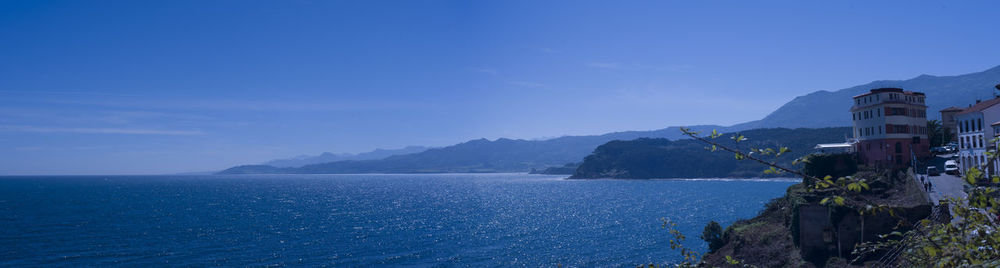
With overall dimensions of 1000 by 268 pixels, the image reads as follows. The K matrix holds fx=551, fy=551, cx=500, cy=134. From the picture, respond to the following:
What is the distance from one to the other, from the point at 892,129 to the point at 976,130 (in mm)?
5948

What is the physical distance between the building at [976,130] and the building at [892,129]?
3.30 metres

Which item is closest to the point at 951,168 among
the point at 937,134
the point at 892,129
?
the point at 892,129

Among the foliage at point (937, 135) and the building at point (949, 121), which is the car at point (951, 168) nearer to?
the foliage at point (937, 135)

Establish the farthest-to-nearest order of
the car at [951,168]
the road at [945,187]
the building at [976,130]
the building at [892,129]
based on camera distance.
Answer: the building at [892,129] < the car at [951,168] < the building at [976,130] < the road at [945,187]

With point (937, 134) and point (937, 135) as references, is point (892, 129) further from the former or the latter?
point (937, 134)

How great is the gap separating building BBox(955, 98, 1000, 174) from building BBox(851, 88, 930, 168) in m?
3.30

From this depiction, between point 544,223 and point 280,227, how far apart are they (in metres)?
34.9

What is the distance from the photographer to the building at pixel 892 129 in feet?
169

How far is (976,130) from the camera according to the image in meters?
47.9

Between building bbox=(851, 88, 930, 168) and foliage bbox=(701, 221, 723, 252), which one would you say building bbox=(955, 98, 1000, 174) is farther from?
foliage bbox=(701, 221, 723, 252)

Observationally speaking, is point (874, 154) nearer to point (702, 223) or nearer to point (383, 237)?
point (702, 223)

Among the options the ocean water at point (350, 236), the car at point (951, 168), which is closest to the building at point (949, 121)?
the car at point (951, 168)

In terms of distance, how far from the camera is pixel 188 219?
82.3 m

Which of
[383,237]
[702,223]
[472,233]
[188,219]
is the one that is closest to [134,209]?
[188,219]
